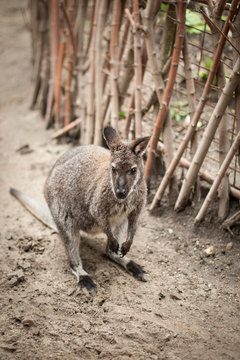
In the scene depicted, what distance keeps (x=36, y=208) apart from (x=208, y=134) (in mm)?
2088

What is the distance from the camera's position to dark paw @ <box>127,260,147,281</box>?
3449mm

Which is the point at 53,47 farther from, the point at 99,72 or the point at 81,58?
the point at 99,72

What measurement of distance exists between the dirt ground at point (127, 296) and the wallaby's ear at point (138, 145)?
3.90 feet

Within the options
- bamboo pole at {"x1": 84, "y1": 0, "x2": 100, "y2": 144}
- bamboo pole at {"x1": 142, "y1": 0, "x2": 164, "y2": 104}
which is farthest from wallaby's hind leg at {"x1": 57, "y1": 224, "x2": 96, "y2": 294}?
bamboo pole at {"x1": 84, "y1": 0, "x2": 100, "y2": 144}

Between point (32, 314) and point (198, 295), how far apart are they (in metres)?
1.39

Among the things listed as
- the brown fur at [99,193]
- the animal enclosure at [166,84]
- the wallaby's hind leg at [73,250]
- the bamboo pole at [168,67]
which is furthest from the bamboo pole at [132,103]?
the wallaby's hind leg at [73,250]

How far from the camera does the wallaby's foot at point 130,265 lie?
3466 mm

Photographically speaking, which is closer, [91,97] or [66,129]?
[91,97]

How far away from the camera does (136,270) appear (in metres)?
3.50

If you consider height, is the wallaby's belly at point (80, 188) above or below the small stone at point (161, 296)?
above

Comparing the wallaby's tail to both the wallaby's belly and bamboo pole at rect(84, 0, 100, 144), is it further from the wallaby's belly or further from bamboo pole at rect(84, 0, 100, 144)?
bamboo pole at rect(84, 0, 100, 144)

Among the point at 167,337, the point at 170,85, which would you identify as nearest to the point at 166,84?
the point at 170,85

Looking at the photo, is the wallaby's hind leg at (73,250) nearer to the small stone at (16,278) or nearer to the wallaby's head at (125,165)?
the small stone at (16,278)

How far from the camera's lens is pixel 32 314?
299 centimetres
